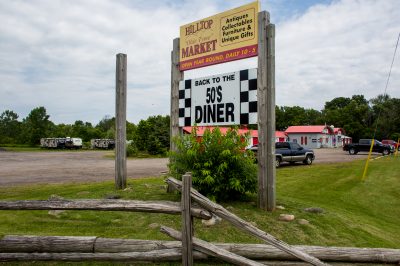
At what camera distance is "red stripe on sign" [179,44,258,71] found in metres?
6.89

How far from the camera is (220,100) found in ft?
24.4

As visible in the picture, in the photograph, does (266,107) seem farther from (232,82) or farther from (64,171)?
(64,171)

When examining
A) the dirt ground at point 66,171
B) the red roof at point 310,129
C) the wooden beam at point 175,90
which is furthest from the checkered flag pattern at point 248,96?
the red roof at point 310,129

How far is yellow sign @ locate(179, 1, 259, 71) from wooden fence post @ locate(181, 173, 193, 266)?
12.9ft

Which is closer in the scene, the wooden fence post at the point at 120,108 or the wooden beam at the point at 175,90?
the wooden beam at the point at 175,90

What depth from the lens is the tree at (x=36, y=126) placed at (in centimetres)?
7162

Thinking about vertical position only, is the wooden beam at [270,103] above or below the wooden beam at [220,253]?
above

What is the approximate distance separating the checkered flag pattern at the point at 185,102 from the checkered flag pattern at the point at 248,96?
152cm

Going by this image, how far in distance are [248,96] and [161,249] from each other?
382cm

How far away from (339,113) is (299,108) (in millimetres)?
10732

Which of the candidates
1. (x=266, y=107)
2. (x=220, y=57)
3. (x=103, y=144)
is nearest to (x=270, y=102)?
(x=266, y=107)

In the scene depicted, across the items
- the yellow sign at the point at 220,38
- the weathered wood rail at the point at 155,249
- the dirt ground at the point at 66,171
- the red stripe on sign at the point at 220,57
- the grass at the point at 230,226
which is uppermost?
the yellow sign at the point at 220,38

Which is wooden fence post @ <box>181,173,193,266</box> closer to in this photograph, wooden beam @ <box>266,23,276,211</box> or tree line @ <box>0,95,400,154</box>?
wooden beam @ <box>266,23,276,211</box>

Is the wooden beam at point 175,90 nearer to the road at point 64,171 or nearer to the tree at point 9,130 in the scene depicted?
the road at point 64,171
